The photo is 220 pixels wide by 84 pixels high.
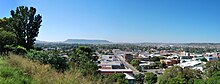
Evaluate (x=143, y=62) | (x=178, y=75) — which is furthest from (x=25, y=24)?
(x=143, y=62)

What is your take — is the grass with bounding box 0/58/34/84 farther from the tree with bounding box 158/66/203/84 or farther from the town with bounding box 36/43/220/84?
the tree with bounding box 158/66/203/84

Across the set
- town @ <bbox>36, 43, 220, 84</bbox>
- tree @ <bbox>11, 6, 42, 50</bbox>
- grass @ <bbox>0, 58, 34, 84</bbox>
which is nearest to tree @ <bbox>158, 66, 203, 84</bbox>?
town @ <bbox>36, 43, 220, 84</bbox>

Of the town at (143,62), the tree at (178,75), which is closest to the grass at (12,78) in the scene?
the town at (143,62)

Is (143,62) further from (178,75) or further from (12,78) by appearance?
(12,78)

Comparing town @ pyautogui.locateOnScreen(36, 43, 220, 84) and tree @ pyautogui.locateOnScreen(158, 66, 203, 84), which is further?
town @ pyautogui.locateOnScreen(36, 43, 220, 84)

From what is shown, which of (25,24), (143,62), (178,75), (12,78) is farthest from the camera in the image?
(143,62)

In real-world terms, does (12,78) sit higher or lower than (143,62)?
higher

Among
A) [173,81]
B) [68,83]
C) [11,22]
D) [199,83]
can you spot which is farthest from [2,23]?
[68,83]

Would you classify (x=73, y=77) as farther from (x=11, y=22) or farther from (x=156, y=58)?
(x=156, y=58)
